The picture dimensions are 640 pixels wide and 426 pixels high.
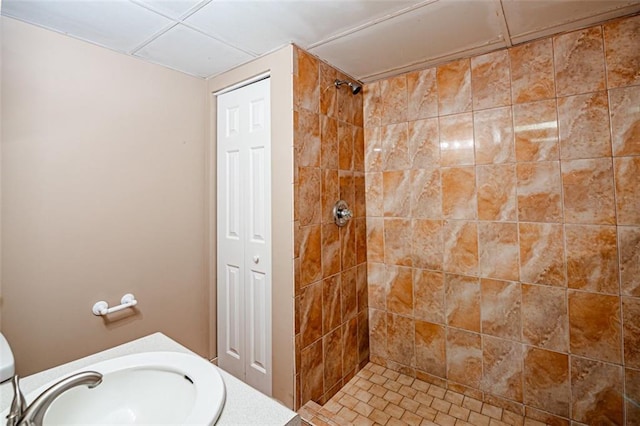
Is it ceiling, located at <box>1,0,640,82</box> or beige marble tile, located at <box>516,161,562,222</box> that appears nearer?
ceiling, located at <box>1,0,640,82</box>

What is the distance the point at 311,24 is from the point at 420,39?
0.60 meters

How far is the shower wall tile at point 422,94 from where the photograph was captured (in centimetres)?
190

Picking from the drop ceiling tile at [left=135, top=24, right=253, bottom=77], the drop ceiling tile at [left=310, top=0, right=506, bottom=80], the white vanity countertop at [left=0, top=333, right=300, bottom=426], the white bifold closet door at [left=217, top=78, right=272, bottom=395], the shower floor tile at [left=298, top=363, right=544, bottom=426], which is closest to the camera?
the white vanity countertop at [left=0, top=333, right=300, bottom=426]

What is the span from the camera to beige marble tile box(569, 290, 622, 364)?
4.69ft

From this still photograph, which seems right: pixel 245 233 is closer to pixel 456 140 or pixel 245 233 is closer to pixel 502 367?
pixel 456 140

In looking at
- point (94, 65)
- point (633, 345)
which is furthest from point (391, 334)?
point (94, 65)

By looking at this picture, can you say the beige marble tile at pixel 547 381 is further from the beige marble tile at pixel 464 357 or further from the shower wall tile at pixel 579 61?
the shower wall tile at pixel 579 61

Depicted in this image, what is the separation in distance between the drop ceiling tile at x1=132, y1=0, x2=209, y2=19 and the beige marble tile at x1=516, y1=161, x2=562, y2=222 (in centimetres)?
180

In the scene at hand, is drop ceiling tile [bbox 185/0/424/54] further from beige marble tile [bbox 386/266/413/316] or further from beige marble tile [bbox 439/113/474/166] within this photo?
beige marble tile [bbox 386/266/413/316]

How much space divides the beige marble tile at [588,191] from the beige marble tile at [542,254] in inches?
4.3

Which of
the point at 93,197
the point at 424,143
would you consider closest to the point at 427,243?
the point at 424,143

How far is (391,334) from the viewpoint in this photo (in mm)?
2100


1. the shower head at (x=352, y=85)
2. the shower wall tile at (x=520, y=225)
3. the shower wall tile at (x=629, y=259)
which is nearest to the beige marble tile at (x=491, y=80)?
the shower wall tile at (x=520, y=225)

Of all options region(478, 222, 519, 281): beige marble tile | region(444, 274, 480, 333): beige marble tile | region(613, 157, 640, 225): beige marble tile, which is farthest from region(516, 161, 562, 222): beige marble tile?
region(444, 274, 480, 333): beige marble tile
